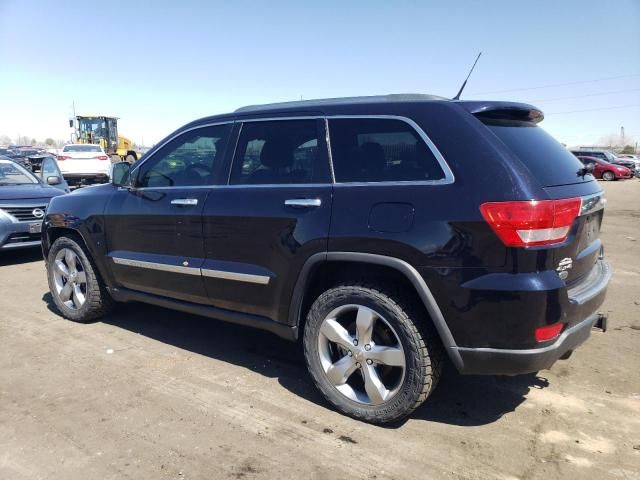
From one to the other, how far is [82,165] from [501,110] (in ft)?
65.6

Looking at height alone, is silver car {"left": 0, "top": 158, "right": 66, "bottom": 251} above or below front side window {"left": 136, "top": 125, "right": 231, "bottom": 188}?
below

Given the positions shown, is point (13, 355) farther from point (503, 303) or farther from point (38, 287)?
point (503, 303)

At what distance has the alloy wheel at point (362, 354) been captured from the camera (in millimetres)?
3090

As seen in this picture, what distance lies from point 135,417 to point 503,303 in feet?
7.58

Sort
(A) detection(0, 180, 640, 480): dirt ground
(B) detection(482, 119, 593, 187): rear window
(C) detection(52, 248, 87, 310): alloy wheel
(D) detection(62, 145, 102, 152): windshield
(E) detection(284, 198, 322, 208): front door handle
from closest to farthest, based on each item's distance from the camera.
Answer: (A) detection(0, 180, 640, 480): dirt ground < (B) detection(482, 119, 593, 187): rear window < (E) detection(284, 198, 322, 208): front door handle < (C) detection(52, 248, 87, 310): alloy wheel < (D) detection(62, 145, 102, 152): windshield

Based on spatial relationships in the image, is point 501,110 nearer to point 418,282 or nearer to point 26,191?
point 418,282

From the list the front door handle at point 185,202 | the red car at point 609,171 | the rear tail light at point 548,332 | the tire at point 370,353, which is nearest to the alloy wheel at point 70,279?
the front door handle at point 185,202

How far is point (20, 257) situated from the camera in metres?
8.50

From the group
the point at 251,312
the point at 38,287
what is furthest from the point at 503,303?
the point at 38,287

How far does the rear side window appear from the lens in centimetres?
301

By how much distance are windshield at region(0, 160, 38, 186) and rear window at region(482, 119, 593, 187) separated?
26.4 ft

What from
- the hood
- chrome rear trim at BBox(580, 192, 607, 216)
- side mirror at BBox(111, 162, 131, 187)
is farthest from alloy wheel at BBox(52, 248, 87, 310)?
chrome rear trim at BBox(580, 192, 607, 216)

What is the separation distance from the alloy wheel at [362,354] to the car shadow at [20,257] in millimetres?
6604

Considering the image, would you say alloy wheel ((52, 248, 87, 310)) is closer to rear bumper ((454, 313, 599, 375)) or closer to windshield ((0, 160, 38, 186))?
rear bumper ((454, 313, 599, 375))
